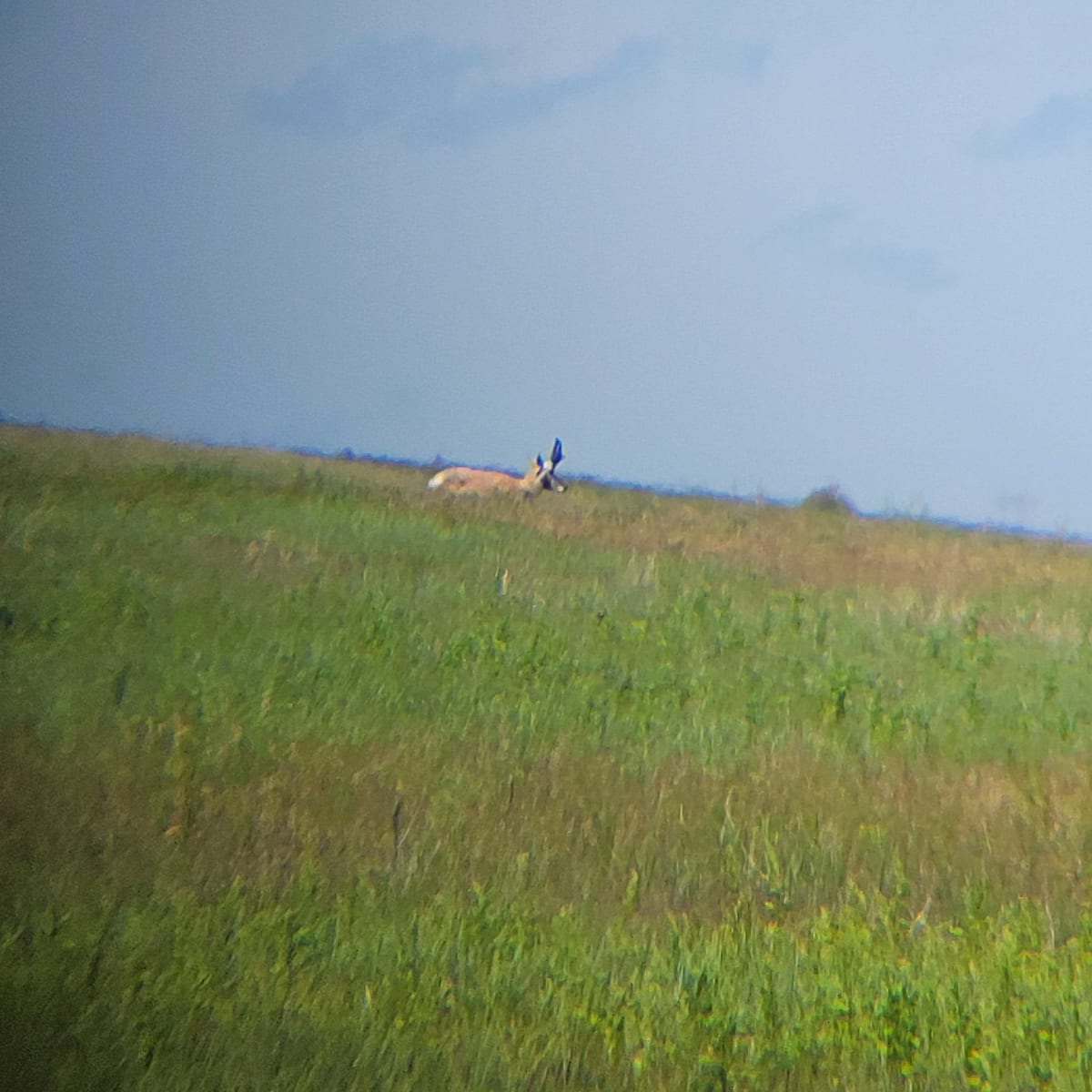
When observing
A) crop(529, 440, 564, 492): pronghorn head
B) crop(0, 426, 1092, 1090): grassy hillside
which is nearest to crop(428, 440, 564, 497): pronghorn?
crop(529, 440, 564, 492): pronghorn head

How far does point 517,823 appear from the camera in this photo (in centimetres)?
771

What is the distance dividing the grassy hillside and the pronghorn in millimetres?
9017

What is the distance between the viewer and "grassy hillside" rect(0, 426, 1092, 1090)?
5.17 m

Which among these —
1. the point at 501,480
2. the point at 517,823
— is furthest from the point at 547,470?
the point at 517,823

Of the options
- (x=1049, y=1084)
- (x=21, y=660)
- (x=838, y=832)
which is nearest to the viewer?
A: (x=1049, y=1084)

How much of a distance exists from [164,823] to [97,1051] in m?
2.63

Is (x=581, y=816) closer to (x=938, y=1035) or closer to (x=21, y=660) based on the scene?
(x=938, y=1035)

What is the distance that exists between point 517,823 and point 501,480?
17.4 metres

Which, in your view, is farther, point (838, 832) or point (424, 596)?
point (424, 596)

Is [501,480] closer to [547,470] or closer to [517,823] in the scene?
[547,470]

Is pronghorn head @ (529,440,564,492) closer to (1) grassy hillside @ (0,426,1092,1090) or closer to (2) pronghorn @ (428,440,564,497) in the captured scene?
(2) pronghorn @ (428,440,564,497)

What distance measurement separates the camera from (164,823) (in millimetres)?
7309

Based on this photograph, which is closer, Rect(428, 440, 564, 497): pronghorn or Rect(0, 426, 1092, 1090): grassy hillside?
Rect(0, 426, 1092, 1090): grassy hillside

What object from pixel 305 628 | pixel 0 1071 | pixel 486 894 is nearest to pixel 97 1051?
pixel 0 1071
